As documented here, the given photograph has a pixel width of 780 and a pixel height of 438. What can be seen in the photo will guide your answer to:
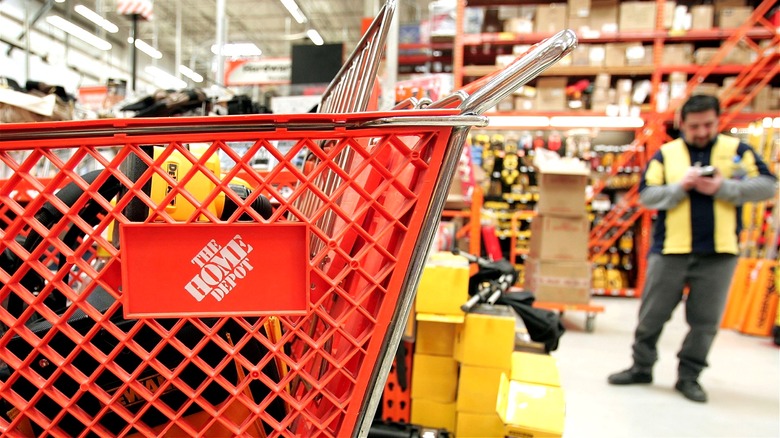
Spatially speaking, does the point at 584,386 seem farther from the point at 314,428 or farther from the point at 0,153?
the point at 0,153

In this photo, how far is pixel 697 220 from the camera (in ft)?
7.52

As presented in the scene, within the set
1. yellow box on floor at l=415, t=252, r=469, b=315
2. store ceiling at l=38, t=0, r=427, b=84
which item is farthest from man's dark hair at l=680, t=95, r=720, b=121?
store ceiling at l=38, t=0, r=427, b=84

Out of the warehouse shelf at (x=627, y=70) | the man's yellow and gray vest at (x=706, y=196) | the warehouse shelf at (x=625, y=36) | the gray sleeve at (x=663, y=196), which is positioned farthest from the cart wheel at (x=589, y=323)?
the warehouse shelf at (x=625, y=36)

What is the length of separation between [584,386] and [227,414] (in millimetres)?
2286

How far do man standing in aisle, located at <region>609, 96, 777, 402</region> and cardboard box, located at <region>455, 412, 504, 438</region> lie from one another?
1.43 m

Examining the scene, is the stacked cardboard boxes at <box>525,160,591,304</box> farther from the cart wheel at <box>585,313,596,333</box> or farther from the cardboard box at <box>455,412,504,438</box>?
the cardboard box at <box>455,412,504,438</box>

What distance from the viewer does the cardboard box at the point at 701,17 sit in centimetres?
524

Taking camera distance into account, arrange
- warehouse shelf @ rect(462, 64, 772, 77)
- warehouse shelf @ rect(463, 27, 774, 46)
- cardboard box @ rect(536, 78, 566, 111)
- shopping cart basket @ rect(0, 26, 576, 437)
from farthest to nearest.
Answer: cardboard box @ rect(536, 78, 566, 111), warehouse shelf @ rect(462, 64, 772, 77), warehouse shelf @ rect(463, 27, 774, 46), shopping cart basket @ rect(0, 26, 576, 437)

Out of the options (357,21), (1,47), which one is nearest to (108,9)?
(1,47)

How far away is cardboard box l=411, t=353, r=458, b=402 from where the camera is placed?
1.69 m

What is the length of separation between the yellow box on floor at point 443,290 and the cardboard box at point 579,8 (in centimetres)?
510

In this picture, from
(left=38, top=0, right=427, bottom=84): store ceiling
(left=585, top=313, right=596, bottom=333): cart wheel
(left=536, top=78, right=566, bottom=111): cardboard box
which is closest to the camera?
(left=585, top=313, right=596, bottom=333): cart wheel

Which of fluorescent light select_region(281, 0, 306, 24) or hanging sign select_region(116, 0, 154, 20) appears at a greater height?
fluorescent light select_region(281, 0, 306, 24)

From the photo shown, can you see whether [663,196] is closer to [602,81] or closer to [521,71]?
[521,71]
